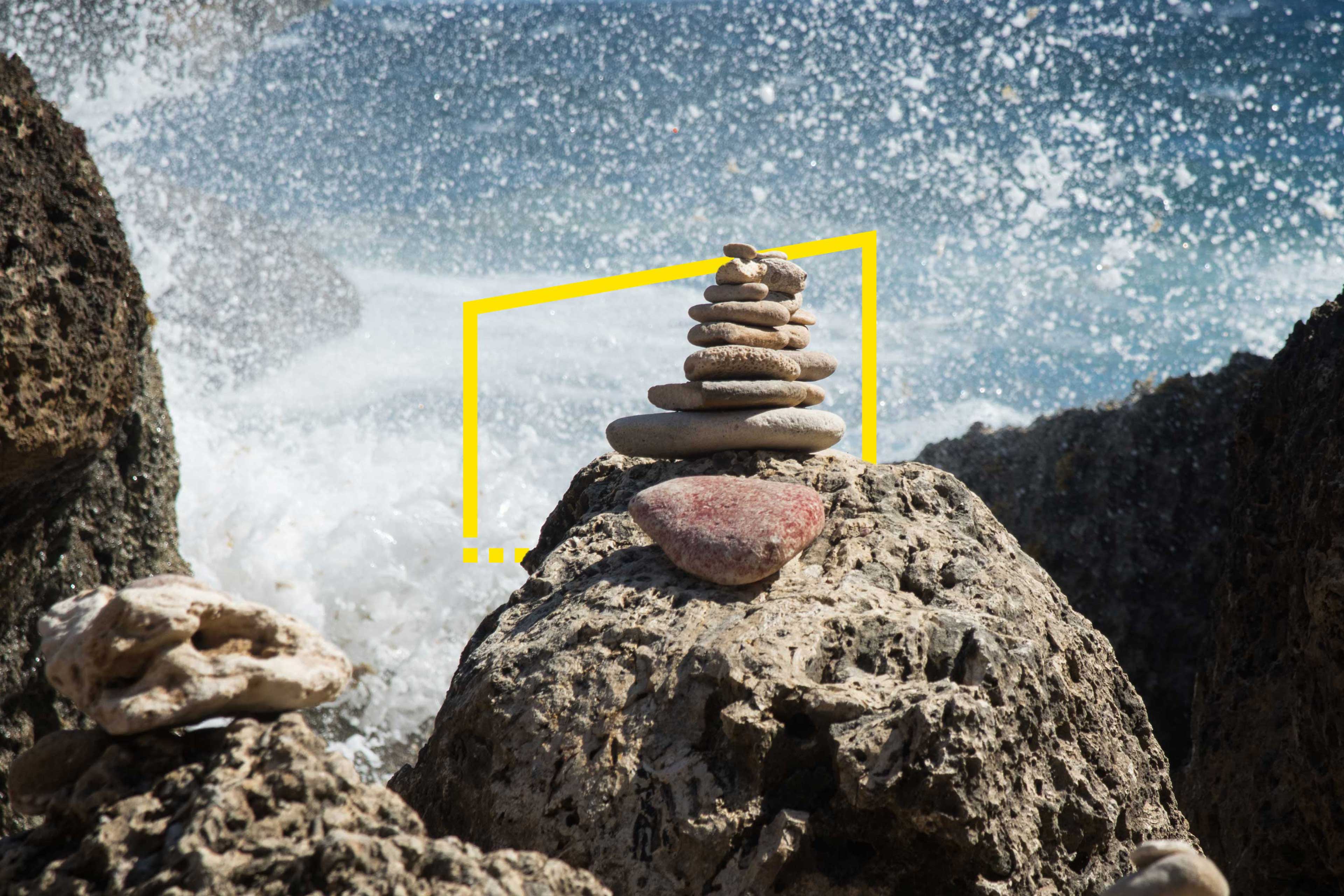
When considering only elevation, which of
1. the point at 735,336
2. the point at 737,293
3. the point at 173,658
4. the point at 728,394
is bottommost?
the point at 173,658

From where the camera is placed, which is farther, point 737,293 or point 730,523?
point 737,293

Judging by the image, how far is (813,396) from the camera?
3.65m

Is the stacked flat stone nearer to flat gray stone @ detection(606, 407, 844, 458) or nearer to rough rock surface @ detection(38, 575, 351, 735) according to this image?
flat gray stone @ detection(606, 407, 844, 458)

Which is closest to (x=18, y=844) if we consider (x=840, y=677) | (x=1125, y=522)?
(x=840, y=677)

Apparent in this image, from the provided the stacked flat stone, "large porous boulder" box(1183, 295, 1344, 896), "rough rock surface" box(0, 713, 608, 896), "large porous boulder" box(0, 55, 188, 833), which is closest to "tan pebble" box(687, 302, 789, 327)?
the stacked flat stone

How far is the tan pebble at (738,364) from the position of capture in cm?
346

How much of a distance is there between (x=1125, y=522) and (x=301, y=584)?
16.7 feet

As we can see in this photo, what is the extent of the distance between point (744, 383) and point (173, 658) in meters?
Result: 2.11

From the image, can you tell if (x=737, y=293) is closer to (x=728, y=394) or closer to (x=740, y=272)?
(x=740, y=272)

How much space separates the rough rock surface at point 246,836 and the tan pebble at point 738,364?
2019 mm

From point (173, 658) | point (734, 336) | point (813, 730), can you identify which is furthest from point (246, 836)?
point (734, 336)

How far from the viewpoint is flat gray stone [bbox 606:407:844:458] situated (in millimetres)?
3379

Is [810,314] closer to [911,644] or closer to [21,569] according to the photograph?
[911,644]

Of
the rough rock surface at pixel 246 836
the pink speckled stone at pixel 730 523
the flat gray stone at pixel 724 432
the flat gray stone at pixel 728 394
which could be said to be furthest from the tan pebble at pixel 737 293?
the rough rock surface at pixel 246 836
